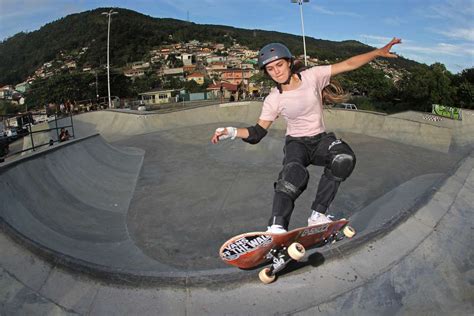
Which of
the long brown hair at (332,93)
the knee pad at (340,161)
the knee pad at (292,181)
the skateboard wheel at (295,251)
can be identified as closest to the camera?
the skateboard wheel at (295,251)

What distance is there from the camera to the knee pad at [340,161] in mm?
3195

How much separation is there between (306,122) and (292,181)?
71 cm

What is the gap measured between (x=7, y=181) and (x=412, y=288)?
18.2 ft

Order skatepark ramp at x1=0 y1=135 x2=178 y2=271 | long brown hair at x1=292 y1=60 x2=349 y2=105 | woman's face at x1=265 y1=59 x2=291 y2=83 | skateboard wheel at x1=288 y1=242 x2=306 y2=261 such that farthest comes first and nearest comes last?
skatepark ramp at x1=0 y1=135 x2=178 y2=271
long brown hair at x1=292 y1=60 x2=349 y2=105
woman's face at x1=265 y1=59 x2=291 y2=83
skateboard wheel at x1=288 y1=242 x2=306 y2=261

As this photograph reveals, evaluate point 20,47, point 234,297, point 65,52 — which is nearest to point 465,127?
point 234,297

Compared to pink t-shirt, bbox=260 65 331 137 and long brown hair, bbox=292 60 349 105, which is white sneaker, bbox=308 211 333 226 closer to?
pink t-shirt, bbox=260 65 331 137

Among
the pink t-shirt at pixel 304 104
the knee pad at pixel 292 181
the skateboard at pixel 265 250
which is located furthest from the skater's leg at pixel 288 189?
the pink t-shirt at pixel 304 104

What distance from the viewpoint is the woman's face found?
334 cm

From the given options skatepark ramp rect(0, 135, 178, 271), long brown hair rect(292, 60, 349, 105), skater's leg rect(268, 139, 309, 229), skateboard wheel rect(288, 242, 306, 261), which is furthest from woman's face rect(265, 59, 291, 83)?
skatepark ramp rect(0, 135, 178, 271)

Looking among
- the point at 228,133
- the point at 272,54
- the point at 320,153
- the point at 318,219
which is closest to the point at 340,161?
the point at 320,153

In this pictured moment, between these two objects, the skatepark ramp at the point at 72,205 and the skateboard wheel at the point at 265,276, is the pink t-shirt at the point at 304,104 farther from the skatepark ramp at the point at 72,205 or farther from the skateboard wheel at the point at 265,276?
the skatepark ramp at the point at 72,205

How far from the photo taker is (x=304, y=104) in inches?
133

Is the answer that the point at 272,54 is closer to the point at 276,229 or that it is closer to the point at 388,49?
the point at 388,49

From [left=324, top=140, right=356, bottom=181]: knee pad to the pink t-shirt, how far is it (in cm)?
28
